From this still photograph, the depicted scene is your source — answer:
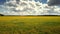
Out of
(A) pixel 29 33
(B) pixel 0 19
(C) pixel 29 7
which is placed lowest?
(A) pixel 29 33

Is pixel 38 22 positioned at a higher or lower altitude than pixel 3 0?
lower

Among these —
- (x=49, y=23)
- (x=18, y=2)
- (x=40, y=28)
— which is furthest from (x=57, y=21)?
(x=18, y=2)

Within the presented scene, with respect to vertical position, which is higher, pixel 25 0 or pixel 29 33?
pixel 25 0

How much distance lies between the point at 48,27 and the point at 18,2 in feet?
3.01

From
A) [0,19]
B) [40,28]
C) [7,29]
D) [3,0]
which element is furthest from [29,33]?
[3,0]

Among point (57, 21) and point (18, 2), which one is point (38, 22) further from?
point (18, 2)

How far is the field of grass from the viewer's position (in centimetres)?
363

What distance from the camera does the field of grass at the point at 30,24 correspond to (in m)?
3.63

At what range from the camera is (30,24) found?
3684 millimetres

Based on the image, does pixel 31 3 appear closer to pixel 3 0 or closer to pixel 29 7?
pixel 29 7

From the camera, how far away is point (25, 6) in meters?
3.74

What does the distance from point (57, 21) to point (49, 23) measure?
0.19m

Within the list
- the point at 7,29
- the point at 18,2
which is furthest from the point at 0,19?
the point at 18,2

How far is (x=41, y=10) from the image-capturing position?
3744 millimetres
